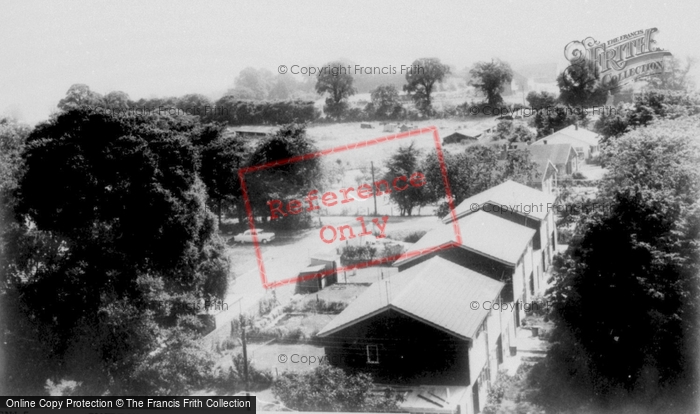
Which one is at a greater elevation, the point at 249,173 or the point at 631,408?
the point at 249,173

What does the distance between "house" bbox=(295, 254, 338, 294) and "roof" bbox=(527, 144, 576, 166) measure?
377 inches

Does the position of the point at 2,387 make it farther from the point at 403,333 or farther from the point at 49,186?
the point at 403,333

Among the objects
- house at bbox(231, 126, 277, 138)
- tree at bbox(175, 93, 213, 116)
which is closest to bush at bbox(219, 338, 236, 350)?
tree at bbox(175, 93, 213, 116)

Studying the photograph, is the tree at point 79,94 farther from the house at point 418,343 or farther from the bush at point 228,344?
the house at point 418,343

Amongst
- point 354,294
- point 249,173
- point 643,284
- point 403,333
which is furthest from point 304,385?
point 249,173

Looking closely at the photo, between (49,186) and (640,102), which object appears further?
(640,102)

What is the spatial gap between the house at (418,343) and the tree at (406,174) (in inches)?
422

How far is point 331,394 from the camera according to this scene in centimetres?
776

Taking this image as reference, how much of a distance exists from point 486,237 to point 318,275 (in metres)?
4.59

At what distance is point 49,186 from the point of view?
905 centimetres

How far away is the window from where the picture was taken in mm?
8633

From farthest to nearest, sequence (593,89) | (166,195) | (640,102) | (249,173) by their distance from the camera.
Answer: (593,89) < (640,102) < (249,173) < (166,195)

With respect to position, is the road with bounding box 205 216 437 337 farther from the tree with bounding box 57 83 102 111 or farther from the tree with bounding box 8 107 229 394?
the tree with bounding box 57 83 102 111

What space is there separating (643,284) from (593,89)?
64.3ft
